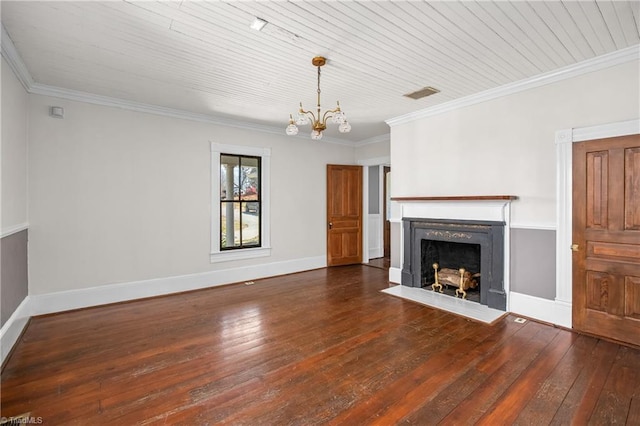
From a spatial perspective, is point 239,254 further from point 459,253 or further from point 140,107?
point 459,253

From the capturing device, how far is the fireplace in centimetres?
385

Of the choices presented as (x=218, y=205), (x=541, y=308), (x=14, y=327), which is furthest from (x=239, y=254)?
(x=541, y=308)

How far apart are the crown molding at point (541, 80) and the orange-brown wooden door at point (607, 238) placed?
2.45ft

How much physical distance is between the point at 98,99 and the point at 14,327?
2.80 meters

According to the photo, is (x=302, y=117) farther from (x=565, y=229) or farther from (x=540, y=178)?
(x=565, y=229)

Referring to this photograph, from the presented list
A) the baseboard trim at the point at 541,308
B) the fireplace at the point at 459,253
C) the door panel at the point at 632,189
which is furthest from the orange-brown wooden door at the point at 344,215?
the door panel at the point at 632,189

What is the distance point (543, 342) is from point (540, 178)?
176 cm

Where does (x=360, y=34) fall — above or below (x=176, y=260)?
above

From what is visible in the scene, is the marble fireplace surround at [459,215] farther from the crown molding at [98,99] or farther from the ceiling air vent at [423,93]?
the crown molding at [98,99]

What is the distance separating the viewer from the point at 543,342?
2.97m

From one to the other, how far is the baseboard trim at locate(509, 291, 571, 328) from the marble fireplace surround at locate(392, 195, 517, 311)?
0.09 metres

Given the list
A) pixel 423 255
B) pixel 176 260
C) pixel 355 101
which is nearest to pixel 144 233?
pixel 176 260

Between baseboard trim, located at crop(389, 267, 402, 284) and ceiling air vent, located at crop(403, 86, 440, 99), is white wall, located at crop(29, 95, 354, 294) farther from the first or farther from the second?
ceiling air vent, located at crop(403, 86, 440, 99)

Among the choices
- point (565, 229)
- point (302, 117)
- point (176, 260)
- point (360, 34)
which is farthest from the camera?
point (176, 260)
